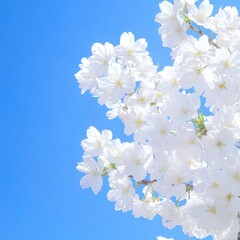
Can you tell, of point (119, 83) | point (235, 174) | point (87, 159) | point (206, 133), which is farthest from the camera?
point (87, 159)

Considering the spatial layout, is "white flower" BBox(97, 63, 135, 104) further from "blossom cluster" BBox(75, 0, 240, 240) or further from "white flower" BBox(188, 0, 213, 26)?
"white flower" BBox(188, 0, 213, 26)

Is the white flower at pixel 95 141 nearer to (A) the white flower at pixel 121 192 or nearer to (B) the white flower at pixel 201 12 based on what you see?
(A) the white flower at pixel 121 192

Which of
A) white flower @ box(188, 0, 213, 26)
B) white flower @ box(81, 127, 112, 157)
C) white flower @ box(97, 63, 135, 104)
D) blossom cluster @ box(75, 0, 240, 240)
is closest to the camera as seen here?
blossom cluster @ box(75, 0, 240, 240)

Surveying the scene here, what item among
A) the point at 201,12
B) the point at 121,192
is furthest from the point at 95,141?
the point at 201,12

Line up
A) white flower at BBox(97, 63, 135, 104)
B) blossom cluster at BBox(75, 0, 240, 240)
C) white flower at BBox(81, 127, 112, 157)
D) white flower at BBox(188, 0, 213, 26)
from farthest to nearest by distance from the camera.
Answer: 1. white flower at BBox(81, 127, 112, 157)
2. white flower at BBox(188, 0, 213, 26)
3. white flower at BBox(97, 63, 135, 104)
4. blossom cluster at BBox(75, 0, 240, 240)

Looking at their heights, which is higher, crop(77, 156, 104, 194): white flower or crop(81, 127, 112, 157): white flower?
crop(81, 127, 112, 157): white flower

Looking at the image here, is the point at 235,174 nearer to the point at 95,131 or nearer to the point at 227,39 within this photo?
the point at 227,39

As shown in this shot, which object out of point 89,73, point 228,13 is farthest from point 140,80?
point 228,13

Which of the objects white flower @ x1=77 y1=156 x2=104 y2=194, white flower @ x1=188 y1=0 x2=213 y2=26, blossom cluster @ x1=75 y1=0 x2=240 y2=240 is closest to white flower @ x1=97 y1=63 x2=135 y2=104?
blossom cluster @ x1=75 y1=0 x2=240 y2=240
